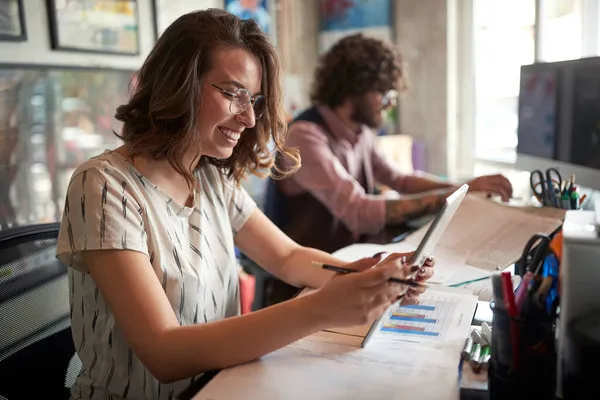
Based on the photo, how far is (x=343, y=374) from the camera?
2.44ft

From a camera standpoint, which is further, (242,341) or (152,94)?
(152,94)

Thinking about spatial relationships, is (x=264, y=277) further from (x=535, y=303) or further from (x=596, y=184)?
(x=535, y=303)

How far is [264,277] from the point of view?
167 centimetres

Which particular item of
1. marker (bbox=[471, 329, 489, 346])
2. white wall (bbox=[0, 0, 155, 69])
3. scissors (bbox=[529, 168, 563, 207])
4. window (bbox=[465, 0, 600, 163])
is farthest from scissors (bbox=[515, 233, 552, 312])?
window (bbox=[465, 0, 600, 163])

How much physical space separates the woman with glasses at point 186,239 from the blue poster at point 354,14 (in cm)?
201

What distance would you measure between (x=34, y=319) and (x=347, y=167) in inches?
49.0

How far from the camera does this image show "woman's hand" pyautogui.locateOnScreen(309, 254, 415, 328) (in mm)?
741

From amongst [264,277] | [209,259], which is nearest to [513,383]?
[209,259]

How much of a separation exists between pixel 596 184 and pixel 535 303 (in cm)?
74

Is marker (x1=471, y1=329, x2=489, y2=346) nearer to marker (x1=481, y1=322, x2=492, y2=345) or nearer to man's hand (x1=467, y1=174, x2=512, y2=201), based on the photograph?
marker (x1=481, y1=322, x2=492, y2=345)

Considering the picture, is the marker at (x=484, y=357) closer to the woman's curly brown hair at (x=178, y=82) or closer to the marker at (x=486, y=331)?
the marker at (x=486, y=331)

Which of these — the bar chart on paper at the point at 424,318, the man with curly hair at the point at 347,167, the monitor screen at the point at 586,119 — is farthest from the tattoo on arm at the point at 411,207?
the bar chart on paper at the point at 424,318

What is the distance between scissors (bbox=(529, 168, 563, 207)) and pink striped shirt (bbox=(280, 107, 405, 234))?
1.51 ft

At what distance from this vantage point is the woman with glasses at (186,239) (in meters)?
0.77
